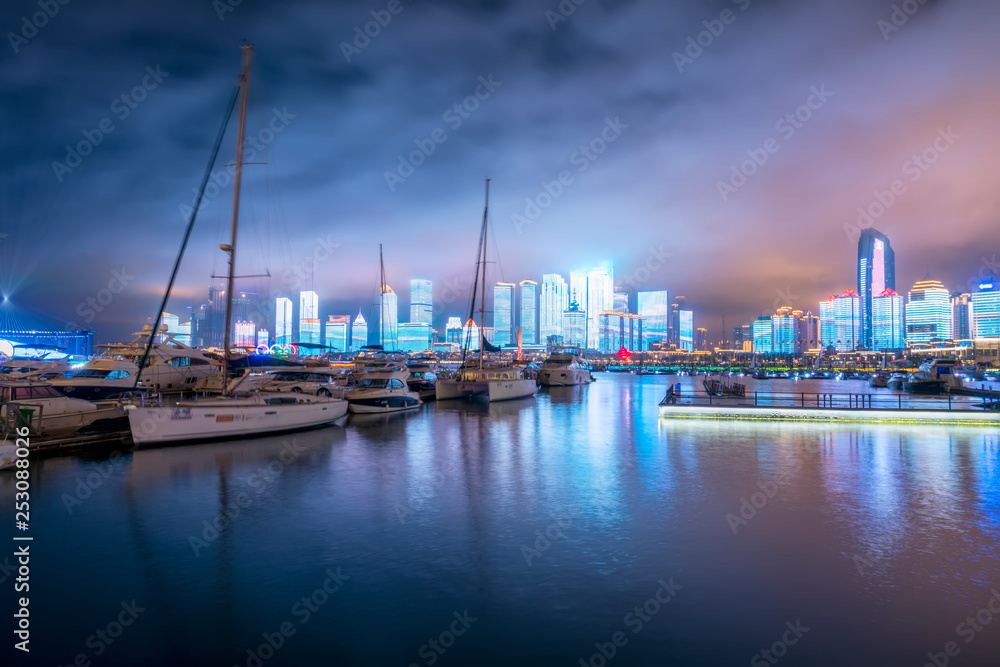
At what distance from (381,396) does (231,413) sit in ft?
34.8

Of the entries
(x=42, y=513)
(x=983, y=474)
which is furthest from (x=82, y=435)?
(x=983, y=474)

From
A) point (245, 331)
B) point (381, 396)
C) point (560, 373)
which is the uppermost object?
point (245, 331)

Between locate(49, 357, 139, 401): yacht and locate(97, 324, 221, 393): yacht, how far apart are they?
4.38 m

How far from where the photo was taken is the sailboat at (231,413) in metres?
19.1

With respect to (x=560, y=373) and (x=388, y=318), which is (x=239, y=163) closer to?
(x=560, y=373)

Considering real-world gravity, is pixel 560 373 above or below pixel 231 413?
below

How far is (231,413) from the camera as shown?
20797mm

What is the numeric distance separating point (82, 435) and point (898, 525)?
2370cm

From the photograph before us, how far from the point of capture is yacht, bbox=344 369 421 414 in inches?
A: 1198

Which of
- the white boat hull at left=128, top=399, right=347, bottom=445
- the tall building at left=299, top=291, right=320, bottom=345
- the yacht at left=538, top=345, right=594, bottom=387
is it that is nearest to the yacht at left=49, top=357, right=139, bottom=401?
the white boat hull at left=128, top=399, right=347, bottom=445

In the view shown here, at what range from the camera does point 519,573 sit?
891 centimetres

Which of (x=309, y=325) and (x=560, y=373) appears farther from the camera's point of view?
(x=309, y=325)

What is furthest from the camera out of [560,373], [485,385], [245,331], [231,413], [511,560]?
[245,331]

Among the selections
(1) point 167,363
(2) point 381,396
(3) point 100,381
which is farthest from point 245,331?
(2) point 381,396
